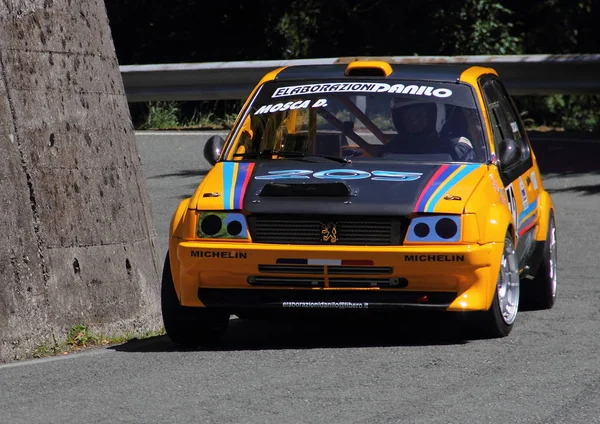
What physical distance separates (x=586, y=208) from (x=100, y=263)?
21.3 ft

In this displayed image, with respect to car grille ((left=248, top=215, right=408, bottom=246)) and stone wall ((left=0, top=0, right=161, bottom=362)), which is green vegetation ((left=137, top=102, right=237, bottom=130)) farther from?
car grille ((left=248, top=215, right=408, bottom=246))

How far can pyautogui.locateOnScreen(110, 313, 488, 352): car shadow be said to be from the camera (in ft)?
24.8

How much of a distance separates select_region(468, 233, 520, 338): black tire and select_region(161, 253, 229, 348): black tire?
55.4 inches

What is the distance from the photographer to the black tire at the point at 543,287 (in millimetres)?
8906

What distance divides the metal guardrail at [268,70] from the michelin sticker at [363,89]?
7660mm

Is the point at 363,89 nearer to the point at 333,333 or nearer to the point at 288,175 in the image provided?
the point at 288,175

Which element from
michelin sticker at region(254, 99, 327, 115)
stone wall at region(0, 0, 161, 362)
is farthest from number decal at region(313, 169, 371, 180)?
stone wall at region(0, 0, 161, 362)

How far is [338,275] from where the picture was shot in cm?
721

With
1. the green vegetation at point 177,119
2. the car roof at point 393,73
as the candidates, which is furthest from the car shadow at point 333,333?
the green vegetation at point 177,119

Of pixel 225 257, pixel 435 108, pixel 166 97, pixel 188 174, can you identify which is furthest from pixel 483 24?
pixel 225 257

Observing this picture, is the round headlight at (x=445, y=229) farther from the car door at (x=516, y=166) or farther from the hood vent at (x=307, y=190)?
the car door at (x=516, y=166)

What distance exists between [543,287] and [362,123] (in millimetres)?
1701

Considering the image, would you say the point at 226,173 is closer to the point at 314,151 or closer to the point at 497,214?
the point at 314,151

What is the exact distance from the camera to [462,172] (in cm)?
768
